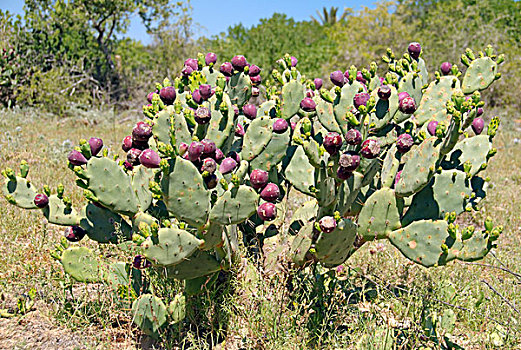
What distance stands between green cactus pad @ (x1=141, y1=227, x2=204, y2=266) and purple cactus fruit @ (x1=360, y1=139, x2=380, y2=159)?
826 mm

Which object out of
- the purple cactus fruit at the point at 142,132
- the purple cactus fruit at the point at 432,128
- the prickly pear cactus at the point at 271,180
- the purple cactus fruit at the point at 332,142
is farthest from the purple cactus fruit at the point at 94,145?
the purple cactus fruit at the point at 432,128

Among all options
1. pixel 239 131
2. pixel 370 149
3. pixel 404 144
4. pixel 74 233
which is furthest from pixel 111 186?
pixel 404 144

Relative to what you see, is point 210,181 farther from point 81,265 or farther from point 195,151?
point 81,265

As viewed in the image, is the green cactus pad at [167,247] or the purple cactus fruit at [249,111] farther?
the purple cactus fruit at [249,111]

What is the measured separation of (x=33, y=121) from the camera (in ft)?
26.1

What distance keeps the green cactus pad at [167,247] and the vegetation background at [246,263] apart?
49 cm

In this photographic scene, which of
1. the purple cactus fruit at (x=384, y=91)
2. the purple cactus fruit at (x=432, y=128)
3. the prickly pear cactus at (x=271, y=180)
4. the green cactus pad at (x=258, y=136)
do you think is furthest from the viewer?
the purple cactus fruit at (x=432, y=128)

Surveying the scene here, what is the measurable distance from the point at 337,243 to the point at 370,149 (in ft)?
1.54

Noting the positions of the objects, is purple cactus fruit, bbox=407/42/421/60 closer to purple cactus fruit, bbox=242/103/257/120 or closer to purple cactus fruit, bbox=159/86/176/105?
purple cactus fruit, bbox=242/103/257/120

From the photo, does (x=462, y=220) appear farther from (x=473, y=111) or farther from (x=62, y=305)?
(x=62, y=305)

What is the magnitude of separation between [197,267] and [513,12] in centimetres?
1922

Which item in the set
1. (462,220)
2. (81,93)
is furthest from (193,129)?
(81,93)

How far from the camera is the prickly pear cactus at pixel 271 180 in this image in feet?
6.33

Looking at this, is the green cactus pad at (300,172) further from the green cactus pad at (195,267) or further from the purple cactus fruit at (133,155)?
the purple cactus fruit at (133,155)
